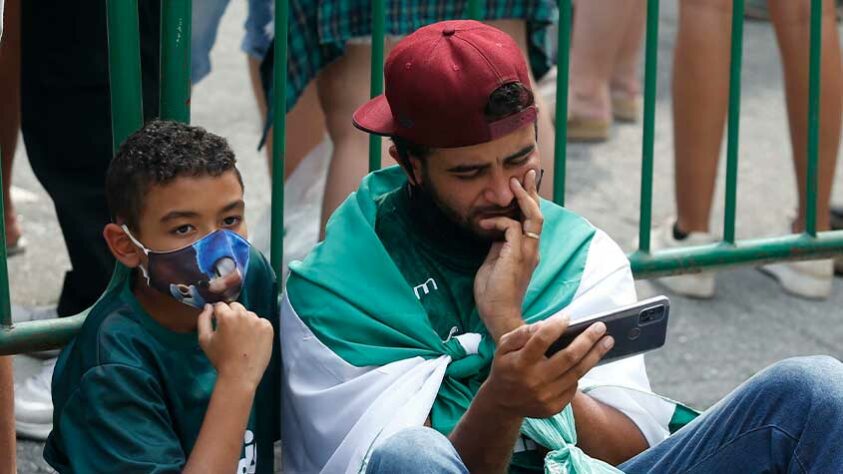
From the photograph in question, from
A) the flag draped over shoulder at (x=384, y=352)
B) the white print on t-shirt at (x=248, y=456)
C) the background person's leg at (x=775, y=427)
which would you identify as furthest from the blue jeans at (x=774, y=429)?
the white print on t-shirt at (x=248, y=456)

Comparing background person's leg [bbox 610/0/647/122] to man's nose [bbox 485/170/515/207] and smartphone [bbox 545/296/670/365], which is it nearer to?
man's nose [bbox 485/170/515/207]

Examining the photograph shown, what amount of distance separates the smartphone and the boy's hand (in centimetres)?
58

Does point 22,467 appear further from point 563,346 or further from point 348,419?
point 563,346

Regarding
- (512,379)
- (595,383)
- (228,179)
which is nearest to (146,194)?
(228,179)

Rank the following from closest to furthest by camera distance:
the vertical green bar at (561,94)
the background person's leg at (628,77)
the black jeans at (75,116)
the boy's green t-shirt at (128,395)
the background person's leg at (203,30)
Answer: the boy's green t-shirt at (128,395) → the vertical green bar at (561,94) → the black jeans at (75,116) → the background person's leg at (203,30) → the background person's leg at (628,77)

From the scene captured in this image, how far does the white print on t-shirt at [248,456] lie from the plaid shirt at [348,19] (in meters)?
1.13

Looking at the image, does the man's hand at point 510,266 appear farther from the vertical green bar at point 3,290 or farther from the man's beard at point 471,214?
the vertical green bar at point 3,290

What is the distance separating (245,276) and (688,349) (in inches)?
77.9

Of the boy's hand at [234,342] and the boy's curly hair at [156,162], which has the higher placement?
the boy's curly hair at [156,162]

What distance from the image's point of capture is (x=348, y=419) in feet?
9.09

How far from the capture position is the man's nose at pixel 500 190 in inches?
111

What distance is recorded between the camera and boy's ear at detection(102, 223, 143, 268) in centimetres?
273

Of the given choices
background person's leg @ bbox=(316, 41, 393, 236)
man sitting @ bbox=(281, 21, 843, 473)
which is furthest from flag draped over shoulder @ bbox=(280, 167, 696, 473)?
background person's leg @ bbox=(316, 41, 393, 236)

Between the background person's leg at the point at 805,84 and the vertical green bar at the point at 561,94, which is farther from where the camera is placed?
the background person's leg at the point at 805,84
